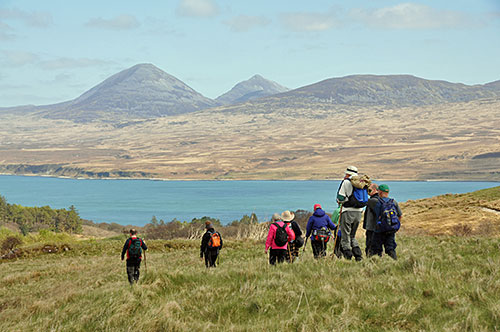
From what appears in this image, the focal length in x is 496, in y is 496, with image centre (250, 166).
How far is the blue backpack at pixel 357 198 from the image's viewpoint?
1029 centimetres

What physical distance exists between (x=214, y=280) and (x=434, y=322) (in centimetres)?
391

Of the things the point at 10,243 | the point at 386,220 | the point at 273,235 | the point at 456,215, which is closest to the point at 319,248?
the point at 273,235

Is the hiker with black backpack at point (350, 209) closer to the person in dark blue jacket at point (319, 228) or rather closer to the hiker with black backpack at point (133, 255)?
the person in dark blue jacket at point (319, 228)

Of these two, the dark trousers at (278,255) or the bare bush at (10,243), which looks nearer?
the dark trousers at (278,255)

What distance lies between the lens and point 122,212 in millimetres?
129500

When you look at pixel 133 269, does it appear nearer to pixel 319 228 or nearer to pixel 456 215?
pixel 319 228

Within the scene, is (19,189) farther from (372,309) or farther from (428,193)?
(372,309)

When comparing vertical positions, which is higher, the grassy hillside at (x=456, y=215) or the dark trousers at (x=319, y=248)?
the dark trousers at (x=319, y=248)

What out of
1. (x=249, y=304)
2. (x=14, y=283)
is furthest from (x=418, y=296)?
(x=14, y=283)

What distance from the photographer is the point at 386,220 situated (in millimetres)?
9734

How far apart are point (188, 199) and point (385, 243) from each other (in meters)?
146

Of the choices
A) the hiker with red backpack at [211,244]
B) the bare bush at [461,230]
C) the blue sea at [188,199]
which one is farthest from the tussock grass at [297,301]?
the blue sea at [188,199]

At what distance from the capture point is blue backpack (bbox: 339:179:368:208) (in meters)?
10.3

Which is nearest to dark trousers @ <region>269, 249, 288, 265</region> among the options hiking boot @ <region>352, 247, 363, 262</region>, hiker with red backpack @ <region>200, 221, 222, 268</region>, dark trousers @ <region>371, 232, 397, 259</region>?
hiking boot @ <region>352, 247, 363, 262</region>
